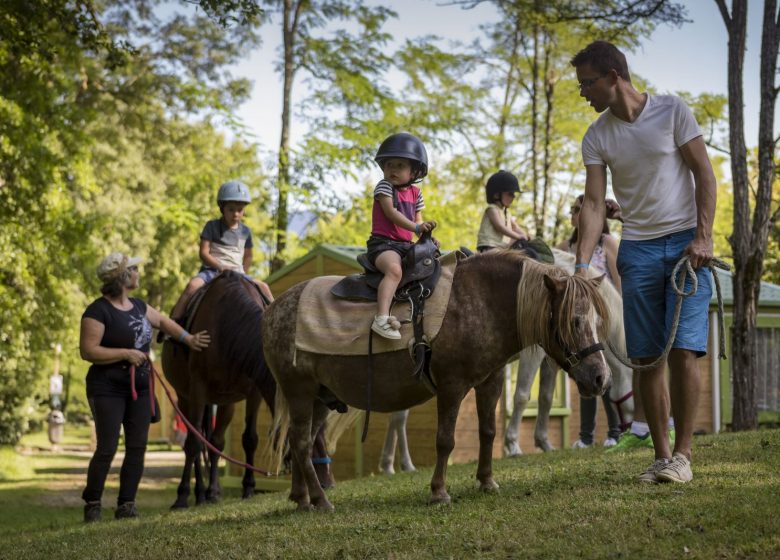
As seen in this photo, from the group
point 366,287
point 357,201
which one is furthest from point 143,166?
point 366,287

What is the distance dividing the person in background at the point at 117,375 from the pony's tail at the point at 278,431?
129cm

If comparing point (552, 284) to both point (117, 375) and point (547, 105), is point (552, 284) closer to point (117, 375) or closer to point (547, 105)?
point (117, 375)

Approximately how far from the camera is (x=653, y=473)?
531cm

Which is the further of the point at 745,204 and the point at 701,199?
the point at 745,204

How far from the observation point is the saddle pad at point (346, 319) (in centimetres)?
568

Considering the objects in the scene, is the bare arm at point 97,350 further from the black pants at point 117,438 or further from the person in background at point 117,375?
the black pants at point 117,438

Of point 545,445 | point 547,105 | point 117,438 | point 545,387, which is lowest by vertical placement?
point 545,445

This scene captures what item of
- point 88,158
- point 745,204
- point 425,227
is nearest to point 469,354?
point 425,227

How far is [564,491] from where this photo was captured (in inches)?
213

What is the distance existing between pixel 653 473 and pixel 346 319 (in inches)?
80.4

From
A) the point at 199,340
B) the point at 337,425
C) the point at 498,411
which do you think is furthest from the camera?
the point at 498,411

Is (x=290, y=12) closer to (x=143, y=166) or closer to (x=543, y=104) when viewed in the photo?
(x=543, y=104)

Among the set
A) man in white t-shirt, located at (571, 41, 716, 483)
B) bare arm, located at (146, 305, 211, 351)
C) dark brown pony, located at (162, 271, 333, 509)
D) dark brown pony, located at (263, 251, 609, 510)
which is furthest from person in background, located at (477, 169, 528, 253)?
man in white t-shirt, located at (571, 41, 716, 483)

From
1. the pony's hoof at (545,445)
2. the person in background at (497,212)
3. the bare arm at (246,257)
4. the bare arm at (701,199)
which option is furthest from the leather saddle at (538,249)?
the bare arm at (246,257)
